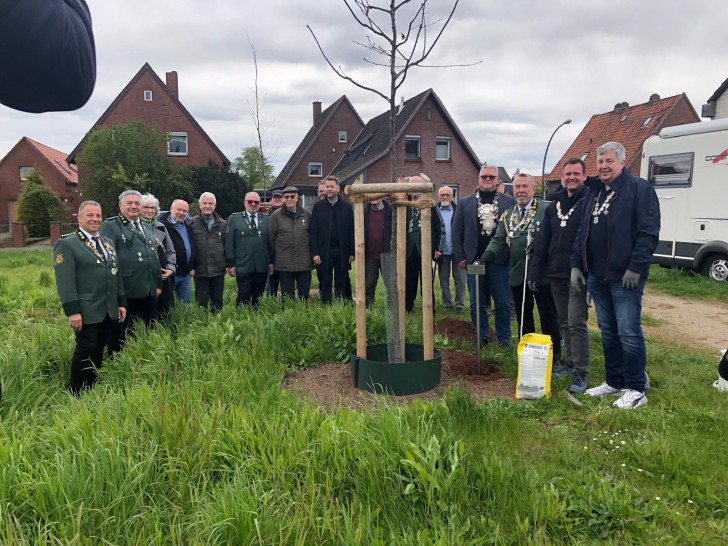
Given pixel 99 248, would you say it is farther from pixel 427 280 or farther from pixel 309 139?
pixel 309 139

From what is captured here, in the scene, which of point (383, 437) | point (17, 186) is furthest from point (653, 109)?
point (17, 186)

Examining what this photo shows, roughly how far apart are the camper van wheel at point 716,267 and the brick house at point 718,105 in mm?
21493

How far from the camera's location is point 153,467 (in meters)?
2.78

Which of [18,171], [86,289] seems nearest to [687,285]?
[86,289]

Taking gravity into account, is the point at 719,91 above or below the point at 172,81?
below

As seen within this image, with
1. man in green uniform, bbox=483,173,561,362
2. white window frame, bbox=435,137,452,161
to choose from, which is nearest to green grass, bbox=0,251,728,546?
man in green uniform, bbox=483,173,561,362

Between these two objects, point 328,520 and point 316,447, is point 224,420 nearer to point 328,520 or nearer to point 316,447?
point 316,447

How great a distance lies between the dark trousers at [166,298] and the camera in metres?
6.87

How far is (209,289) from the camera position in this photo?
26.5 ft

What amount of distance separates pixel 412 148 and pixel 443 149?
6.57 ft

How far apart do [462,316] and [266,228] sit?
10.7ft

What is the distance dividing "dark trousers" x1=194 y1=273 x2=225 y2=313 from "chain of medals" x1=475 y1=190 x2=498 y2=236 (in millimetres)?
3896

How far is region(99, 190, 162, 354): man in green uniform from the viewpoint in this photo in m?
5.83

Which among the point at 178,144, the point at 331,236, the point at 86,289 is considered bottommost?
the point at 86,289
